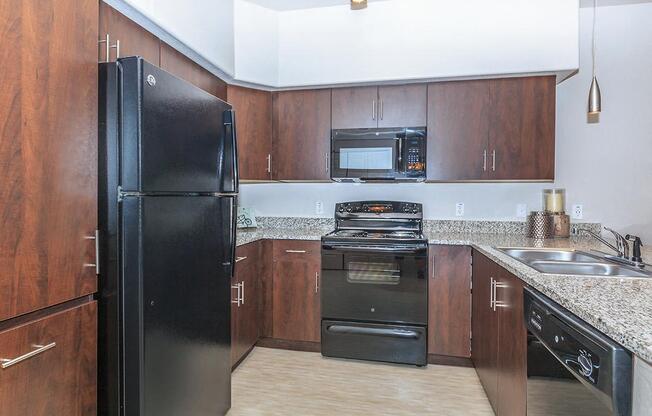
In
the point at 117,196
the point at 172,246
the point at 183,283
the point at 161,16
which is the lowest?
the point at 183,283

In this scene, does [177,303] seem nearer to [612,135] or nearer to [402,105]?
[402,105]

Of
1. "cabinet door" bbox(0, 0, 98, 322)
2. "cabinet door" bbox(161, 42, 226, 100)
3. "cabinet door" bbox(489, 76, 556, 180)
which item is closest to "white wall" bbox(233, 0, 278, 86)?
"cabinet door" bbox(161, 42, 226, 100)

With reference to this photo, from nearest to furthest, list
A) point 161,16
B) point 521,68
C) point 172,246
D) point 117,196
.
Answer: point 117,196, point 172,246, point 161,16, point 521,68

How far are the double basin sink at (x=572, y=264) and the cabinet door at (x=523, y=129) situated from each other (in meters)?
0.75

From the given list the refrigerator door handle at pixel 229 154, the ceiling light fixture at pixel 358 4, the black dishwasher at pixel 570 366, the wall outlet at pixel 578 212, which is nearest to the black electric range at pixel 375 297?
the refrigerator door handle at pixel 229 154

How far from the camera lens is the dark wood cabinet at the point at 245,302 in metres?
2.45

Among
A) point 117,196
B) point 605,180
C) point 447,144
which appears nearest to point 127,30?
Answer: point 117,196

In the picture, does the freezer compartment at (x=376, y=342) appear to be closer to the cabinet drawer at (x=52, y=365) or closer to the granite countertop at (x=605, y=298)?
the granite countertop at (x=605, y=298)

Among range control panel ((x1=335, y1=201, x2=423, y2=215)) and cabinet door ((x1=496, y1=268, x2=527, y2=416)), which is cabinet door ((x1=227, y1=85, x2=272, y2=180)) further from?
cabinet door ((x1=496, y1=268, x2=527, y2=416))

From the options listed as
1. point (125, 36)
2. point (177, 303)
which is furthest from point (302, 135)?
point (177, 303)

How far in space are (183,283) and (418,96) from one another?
2.16m

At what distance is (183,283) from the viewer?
1.58 meters

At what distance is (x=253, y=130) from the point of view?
9.66 ft

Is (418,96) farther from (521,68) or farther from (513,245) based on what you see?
(513,245)
